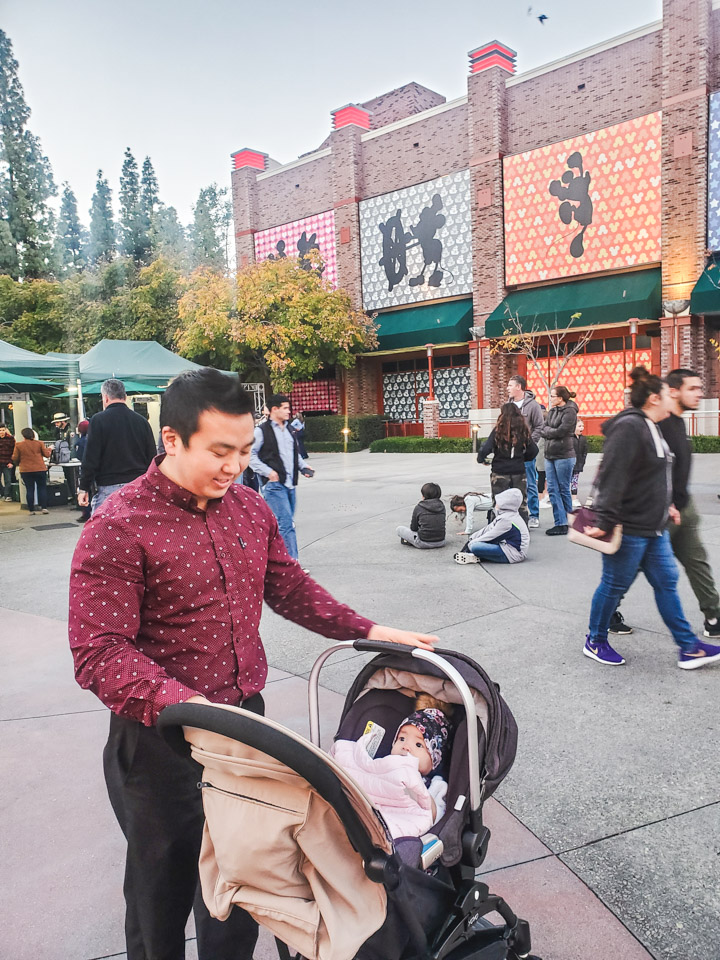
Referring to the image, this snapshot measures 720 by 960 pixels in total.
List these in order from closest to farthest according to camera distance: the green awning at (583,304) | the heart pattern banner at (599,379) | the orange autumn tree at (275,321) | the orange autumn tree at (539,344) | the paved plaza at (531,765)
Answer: the paved plaza at (531,765), the green awning at (583,304), the orange autumn tree at (539,344), the heart pattern banner at (599,379), the orange autumn tree at (275,321)

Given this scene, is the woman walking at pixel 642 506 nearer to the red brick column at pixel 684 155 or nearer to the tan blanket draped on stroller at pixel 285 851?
the tan blanket draped on stroller at pixel 285 851

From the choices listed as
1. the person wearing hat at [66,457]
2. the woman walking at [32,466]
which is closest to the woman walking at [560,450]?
the person wearing hat at [66,457]

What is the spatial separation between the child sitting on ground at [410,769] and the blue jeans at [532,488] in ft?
22.9

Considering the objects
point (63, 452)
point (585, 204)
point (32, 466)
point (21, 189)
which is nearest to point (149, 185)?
point (21, 189)

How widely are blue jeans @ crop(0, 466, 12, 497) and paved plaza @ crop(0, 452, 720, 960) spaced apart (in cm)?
946

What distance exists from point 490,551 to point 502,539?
0.18m

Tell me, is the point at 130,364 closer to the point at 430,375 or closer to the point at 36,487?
the point at 36,487

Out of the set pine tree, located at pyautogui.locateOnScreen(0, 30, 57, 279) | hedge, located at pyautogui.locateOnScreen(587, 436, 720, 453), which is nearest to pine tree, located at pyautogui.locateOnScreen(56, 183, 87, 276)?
pine tree, located at pyautogui.locateOnScreen(0, 30, 57, 279)

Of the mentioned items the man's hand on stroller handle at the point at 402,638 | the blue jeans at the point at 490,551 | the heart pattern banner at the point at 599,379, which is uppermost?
the heart pattern banner at the point at 599,379

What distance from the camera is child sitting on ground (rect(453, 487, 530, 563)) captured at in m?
7.24

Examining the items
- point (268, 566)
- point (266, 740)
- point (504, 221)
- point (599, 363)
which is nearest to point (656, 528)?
point (268, 566)

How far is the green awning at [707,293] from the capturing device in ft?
62.7

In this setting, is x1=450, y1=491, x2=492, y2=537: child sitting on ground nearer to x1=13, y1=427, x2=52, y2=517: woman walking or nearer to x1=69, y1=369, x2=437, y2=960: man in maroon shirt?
x1=69, y1=369, x2=437, y2=960: man in maroon shirt

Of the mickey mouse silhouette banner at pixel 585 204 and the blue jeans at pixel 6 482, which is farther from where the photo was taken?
the mickey mouse silhouette banner at pixel 585 204
